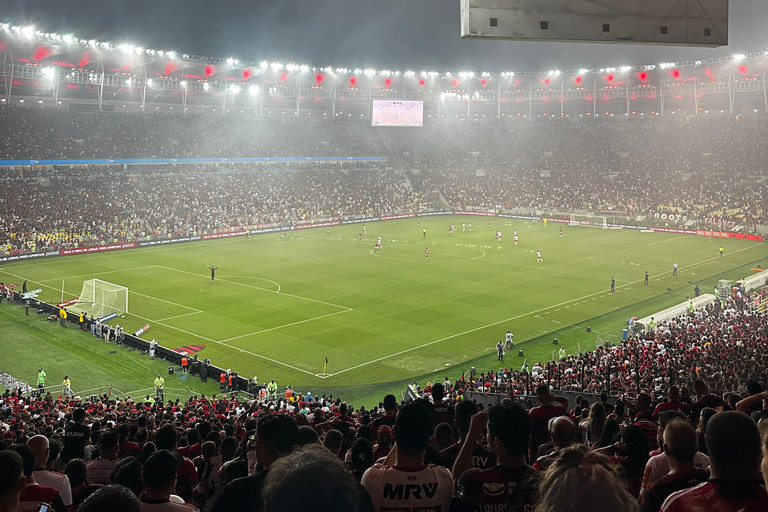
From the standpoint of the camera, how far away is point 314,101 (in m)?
122

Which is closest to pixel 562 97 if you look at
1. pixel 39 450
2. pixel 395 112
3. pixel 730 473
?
pixel 395 112

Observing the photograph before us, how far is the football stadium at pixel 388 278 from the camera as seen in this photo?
5129mm

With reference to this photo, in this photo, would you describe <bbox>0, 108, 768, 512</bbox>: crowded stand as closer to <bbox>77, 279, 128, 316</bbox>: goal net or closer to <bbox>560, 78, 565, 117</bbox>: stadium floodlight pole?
<bbox>560, 78, 565, 117</bbox>: stadium floodlight pole

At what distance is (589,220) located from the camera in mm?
89875

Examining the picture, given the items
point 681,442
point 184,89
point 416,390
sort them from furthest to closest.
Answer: point 184,89 < point 416,390 < point 681,442

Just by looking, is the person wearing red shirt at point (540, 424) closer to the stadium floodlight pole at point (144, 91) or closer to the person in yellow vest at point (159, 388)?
the person in yellow vest at point (159, 388)

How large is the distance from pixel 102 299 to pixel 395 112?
2911 inches

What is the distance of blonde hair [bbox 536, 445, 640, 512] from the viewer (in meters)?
3.12

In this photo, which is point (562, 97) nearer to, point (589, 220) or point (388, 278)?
point (589, 220)

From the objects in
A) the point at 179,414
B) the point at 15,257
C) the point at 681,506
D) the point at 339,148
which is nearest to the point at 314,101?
the point at 339,148

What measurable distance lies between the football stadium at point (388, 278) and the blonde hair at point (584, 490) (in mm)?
14

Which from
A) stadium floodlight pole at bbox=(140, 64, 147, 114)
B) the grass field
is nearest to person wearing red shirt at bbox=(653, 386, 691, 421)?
the grass field

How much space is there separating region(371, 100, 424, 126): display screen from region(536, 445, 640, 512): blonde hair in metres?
105

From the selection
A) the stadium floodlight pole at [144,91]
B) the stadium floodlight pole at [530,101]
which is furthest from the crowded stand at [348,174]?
the stadium floodlight pole at [530,101]
